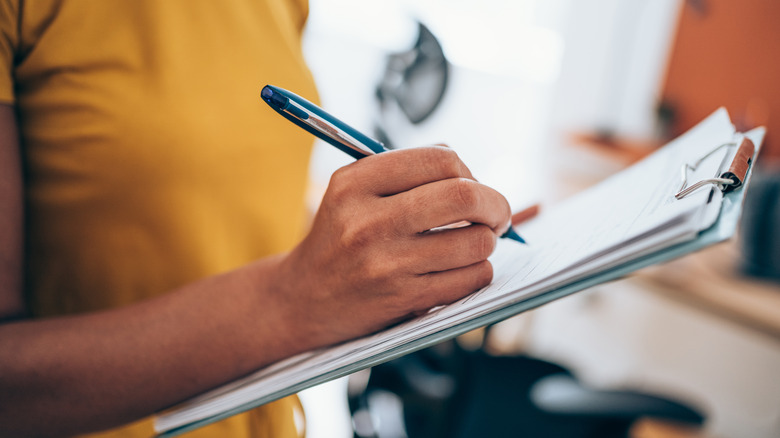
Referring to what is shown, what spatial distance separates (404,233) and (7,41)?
37cm

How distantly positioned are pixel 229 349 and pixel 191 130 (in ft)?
0.71

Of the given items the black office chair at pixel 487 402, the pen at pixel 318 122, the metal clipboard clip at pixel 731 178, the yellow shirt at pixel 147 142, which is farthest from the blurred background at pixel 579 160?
the metal clipboard clip at pixel 731 178

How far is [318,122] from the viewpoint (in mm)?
343

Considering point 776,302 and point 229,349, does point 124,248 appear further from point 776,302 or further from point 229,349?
point 776,302

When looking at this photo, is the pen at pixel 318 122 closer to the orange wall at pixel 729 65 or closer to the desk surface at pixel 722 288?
the desk surface at pixel 722 288

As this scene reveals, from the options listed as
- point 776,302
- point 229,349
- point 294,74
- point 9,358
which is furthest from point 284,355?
point 776,302

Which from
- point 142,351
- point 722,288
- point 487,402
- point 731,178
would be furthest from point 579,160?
point 142,351

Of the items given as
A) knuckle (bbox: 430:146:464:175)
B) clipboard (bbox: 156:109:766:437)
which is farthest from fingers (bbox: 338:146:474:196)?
clipboard (bbox: 156:109:766:437)

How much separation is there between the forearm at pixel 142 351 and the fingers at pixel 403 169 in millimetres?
139

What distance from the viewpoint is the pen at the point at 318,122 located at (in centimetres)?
33

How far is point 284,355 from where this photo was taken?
41 cm

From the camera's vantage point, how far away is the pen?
0.33m

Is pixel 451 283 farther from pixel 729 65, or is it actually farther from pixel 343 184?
pixel 729 65

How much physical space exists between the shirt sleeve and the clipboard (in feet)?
1.02
